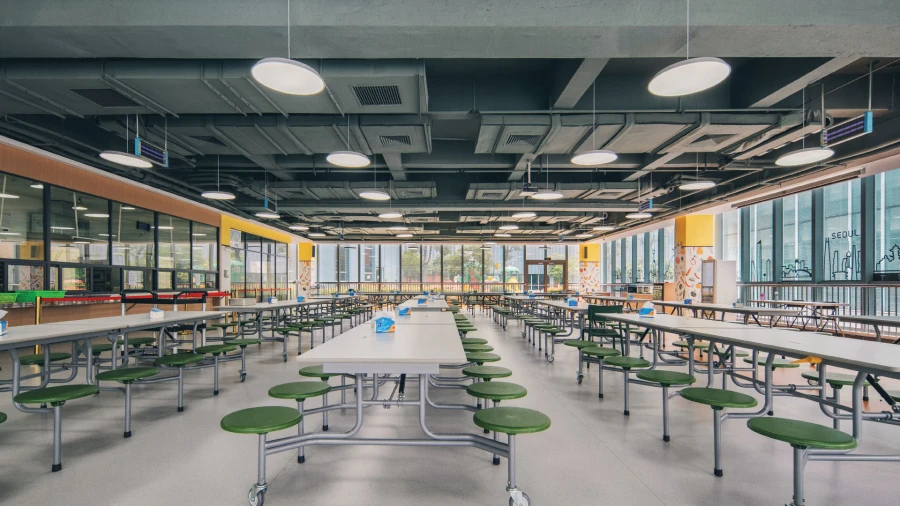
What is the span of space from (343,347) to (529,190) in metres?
5.14

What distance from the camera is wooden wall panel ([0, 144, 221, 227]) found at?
6.27 m

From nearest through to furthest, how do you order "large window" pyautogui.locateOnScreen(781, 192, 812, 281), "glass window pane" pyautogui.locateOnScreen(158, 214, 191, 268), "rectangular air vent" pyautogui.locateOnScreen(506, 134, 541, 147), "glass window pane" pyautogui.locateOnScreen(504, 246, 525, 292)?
"rectangular air vent" pyautogui.locateOnScreen(506, 134, 541, 147) < "glass window pane" pyautogui.locateOnScreen(158, 214, 191, 268) < "large window" pyautogui.locateOnScreen(781, 192, 812, 281) < "glass window pane" pyautogui.locateOnScreen(504, 246, 525, 292)

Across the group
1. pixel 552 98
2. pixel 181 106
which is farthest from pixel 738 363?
pixel 181 106

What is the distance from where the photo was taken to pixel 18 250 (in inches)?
252

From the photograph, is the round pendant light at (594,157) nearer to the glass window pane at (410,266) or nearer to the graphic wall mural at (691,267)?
the graphic wall mural at (691,267)

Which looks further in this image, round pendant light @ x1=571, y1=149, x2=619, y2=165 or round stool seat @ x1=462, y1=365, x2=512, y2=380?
→ round pendant light @ x1=571, y1=149, x2=619, y2=165

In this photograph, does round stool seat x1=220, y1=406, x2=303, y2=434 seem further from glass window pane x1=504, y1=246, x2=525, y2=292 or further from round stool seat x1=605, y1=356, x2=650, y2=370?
glass window pane x1=504, y1=246, x2=525, y2=292

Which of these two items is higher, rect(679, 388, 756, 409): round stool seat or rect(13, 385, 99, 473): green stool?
rect(679, 388, 756, 409): round stool seat

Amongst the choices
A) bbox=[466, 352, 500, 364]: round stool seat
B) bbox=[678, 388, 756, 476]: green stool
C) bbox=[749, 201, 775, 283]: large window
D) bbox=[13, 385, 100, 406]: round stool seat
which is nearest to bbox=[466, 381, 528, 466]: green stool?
bbox=[466, 352, 500, 364]: round stool seat

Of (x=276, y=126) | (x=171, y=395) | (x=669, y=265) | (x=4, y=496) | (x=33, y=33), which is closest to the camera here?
(x=4, y=496)

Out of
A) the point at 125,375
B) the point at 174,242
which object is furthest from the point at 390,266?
the point at 125,375

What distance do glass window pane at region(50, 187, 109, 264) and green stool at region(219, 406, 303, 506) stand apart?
24.1 ft

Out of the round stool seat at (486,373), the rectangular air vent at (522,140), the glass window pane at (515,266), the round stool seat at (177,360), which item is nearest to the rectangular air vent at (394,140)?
the rectangular air vent at (522,140)

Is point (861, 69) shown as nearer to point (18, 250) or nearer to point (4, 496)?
point (4, 496)
